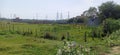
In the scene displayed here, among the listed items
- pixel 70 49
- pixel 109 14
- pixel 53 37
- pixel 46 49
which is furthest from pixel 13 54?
pixel 109 14

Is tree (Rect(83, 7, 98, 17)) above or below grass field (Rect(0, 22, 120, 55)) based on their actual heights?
above

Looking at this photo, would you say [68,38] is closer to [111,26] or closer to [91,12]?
[111,26]

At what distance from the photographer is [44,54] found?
1791 cm

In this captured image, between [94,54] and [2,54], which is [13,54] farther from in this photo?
[94,54]

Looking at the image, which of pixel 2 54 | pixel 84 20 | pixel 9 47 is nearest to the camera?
pixel 2 54

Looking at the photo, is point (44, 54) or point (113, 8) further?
point (113, 8)

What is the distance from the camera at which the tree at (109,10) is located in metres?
55.3

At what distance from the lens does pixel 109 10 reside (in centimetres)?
5575

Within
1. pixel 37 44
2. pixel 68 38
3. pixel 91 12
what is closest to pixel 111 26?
pixel 68 38

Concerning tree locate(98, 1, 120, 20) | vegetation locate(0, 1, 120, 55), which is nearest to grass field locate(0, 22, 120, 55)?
vegetation locate(0, 1, 120, 55)

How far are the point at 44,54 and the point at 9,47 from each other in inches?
182

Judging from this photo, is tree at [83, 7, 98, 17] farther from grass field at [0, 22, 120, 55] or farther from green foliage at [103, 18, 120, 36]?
grass field at [0, 22, 120, 55]

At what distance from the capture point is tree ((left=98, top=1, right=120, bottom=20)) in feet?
182

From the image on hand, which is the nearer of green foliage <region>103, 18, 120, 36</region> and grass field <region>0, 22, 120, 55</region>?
grass field <region>0, 22, 120, 55</region>
